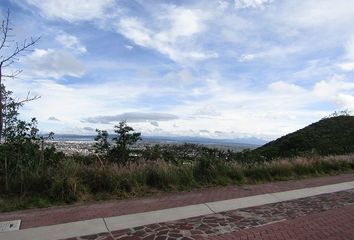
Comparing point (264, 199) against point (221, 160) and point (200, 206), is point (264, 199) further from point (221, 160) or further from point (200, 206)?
point (221, 160)

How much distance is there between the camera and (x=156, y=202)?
987 cm

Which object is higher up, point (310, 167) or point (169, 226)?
point (310, 167)

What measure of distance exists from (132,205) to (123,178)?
1538mm

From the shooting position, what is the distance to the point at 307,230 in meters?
7.66

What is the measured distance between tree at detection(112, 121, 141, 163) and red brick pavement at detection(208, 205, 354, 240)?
7.63m

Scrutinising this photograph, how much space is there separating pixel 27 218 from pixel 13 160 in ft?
10.2

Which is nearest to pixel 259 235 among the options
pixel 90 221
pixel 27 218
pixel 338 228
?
pixel 338 228

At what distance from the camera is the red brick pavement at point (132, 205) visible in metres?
8.38

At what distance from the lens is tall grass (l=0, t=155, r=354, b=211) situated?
990cm

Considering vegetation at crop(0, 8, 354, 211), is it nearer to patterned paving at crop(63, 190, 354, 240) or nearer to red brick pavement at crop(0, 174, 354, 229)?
red brick pavement at crop(0, 174, 354, 229)

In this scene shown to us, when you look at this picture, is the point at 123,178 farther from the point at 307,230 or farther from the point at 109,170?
the point at 307,230

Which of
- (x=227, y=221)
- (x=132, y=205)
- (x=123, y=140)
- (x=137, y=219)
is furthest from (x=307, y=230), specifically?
(x=123, y=140)

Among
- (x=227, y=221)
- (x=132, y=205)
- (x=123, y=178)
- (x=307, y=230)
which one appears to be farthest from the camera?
(x=123, y=178)

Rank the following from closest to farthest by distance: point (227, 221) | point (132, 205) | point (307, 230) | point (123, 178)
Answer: point (307, 230)
point (227, 221)
point (132, 205)
point (123, 178)
